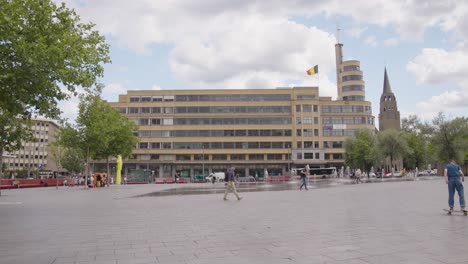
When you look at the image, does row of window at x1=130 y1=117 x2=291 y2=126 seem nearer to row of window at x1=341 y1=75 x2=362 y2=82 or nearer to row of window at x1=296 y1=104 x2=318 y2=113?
row of window at x1=296 y1=104 x2=318 y2=113

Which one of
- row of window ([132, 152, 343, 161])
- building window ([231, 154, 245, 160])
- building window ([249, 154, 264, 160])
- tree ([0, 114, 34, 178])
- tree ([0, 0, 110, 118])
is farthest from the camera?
building window ([249, 154, 264, 160])

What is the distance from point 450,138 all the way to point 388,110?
62275mm

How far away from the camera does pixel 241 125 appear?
89625mm

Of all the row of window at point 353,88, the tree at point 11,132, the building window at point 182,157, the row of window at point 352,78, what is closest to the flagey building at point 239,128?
the building window at point 182,157

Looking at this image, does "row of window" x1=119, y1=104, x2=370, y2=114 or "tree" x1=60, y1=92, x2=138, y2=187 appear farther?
"row of window" x1=119, y1=104, x2=370, y2=114

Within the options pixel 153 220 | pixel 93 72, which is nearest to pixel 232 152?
pixel 93 72

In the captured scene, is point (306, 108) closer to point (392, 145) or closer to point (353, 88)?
point (353, 88)

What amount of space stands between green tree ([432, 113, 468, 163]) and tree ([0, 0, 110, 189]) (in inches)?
2471

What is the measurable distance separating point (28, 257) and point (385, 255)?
593 centimetres

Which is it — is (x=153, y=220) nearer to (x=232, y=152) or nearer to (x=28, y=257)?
(x=28, y=257)

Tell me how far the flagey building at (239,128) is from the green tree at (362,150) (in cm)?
1067

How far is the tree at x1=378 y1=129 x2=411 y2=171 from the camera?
234 feet

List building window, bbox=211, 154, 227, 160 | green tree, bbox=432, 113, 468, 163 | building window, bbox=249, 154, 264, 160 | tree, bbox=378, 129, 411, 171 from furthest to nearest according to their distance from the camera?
building window, bbox=249, 154, 264, 160
building window, bbox=211, 154, 227, 160
tree, bbox=378, 129, 411, 171
green tree, bbox=432, 113, 468, 163

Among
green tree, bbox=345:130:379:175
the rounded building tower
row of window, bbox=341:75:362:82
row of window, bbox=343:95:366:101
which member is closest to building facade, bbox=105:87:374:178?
row of window, bbox=343:95:366:101
